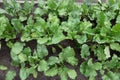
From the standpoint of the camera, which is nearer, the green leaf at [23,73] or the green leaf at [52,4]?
the green leaf at [23,73]

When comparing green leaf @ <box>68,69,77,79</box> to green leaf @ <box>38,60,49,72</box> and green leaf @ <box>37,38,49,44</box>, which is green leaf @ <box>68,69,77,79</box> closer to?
green leaf @ <box>38,60,49,72</box>

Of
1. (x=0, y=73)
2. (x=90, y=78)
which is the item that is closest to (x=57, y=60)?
(x=90, y=78)

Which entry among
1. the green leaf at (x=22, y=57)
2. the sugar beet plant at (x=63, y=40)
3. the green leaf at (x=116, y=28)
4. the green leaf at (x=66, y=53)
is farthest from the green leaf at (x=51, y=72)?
the green leaf at (x=116, y=28)

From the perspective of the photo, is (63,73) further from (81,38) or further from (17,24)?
(17,24)

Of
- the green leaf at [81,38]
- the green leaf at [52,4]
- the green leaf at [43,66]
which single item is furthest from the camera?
the green leaf at [52,4]

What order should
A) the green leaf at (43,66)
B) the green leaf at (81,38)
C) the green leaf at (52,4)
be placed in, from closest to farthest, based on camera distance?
the green leaf at (43,66) → the green leaf at (81,38) → the green leaf at (52,4)

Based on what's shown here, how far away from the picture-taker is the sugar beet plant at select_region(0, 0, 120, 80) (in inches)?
126

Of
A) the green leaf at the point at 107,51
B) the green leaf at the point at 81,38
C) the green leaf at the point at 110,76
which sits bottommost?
the green leaf at the point at 110,76

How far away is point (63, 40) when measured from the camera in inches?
135

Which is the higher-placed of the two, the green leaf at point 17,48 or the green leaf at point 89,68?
the green leaf at point 17,48

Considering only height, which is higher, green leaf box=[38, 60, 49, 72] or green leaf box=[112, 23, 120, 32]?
green leaf box=[112, 23, 120, 32]

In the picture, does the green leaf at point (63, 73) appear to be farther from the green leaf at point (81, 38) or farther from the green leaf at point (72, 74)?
the green leaf at point (81, 38)

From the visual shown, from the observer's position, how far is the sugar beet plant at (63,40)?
3207mm

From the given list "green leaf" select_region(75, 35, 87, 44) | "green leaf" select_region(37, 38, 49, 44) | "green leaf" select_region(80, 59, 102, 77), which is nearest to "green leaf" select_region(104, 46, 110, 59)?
"green leaf" select_region(80, 59, 102, 77)
